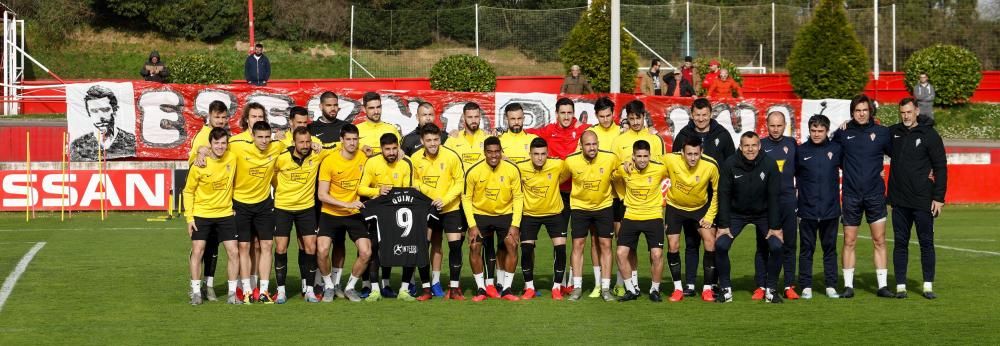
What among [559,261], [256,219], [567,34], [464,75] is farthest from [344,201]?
[567,34]

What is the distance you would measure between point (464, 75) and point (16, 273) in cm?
2155

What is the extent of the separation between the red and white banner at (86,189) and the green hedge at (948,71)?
24453 millimetres

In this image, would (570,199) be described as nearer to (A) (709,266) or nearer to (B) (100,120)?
(A) (709,266)

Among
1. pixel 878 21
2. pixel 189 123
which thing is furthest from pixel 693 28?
pixel 189 123

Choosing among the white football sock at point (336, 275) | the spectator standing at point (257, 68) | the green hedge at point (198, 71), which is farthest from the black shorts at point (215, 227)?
the green hedge at point (198, 71)

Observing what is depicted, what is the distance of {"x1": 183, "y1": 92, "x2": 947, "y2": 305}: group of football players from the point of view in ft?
39.1

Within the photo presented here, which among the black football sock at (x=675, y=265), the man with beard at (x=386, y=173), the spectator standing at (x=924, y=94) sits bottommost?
the black football sock at (x=675, y=265)

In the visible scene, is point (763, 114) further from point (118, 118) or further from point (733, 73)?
point (118, 118)

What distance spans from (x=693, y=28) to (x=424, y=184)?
3135 centimetres

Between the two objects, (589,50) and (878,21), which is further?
(878,21)

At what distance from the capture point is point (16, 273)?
46.6 feet

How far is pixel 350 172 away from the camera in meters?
12.1

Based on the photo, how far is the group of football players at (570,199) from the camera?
Answer: 11.9 m

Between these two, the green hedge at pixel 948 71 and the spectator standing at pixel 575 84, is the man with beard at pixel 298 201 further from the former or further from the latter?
the green hedge at pixel 948 71
